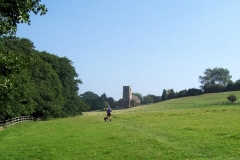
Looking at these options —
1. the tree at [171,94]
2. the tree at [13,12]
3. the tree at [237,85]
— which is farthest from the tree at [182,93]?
the tree at [13,12]

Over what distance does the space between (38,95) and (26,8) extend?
4548 cm

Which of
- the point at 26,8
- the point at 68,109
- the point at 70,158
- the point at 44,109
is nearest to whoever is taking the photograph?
the point at 26,8

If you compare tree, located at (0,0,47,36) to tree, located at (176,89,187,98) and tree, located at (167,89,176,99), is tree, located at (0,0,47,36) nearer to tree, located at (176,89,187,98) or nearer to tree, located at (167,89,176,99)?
tree, located at (176,89,187,98)

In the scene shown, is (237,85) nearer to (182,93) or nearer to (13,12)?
(182,93)

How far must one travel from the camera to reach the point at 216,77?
184750 millimetres

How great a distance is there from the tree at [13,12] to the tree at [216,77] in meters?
178

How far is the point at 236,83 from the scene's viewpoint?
14512 centimetres

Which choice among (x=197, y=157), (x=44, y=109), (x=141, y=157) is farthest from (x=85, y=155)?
(x=44, y=109)

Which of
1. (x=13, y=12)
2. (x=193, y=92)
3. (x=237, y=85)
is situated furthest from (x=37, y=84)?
(x=193, y=92)

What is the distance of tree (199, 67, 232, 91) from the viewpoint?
595 feet

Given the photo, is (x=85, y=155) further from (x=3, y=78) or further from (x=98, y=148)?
(x=3, y=78)

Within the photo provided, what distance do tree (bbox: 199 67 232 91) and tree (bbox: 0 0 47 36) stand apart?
178 metres

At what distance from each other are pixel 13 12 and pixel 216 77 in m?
187

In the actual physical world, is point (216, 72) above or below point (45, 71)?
above
